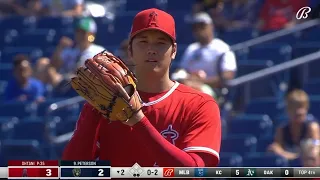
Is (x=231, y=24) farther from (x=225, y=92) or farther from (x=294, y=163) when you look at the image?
(x=294, y=163)

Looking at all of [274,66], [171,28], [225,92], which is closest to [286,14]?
[274,66]

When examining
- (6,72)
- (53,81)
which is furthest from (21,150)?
(6,72)

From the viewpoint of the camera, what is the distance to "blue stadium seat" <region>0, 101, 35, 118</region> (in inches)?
341

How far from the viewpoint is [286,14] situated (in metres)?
8.77

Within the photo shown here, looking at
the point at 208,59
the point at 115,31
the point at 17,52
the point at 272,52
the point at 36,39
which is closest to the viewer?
the point at 208,59

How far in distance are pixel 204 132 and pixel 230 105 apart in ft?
15.1

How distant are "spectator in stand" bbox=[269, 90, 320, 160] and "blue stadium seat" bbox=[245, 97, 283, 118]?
830 millimetres

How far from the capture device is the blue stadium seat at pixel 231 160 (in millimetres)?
6767

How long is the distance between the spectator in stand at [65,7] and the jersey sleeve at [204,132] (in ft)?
24.0

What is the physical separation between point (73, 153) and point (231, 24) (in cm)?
661

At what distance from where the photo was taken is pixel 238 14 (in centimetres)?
977

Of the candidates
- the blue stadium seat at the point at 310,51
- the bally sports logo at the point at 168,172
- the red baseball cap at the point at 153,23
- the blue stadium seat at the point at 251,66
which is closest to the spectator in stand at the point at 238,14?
the blue stadium seat at the point at 251,66

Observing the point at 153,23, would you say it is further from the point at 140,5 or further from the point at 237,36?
the point at 140,5
